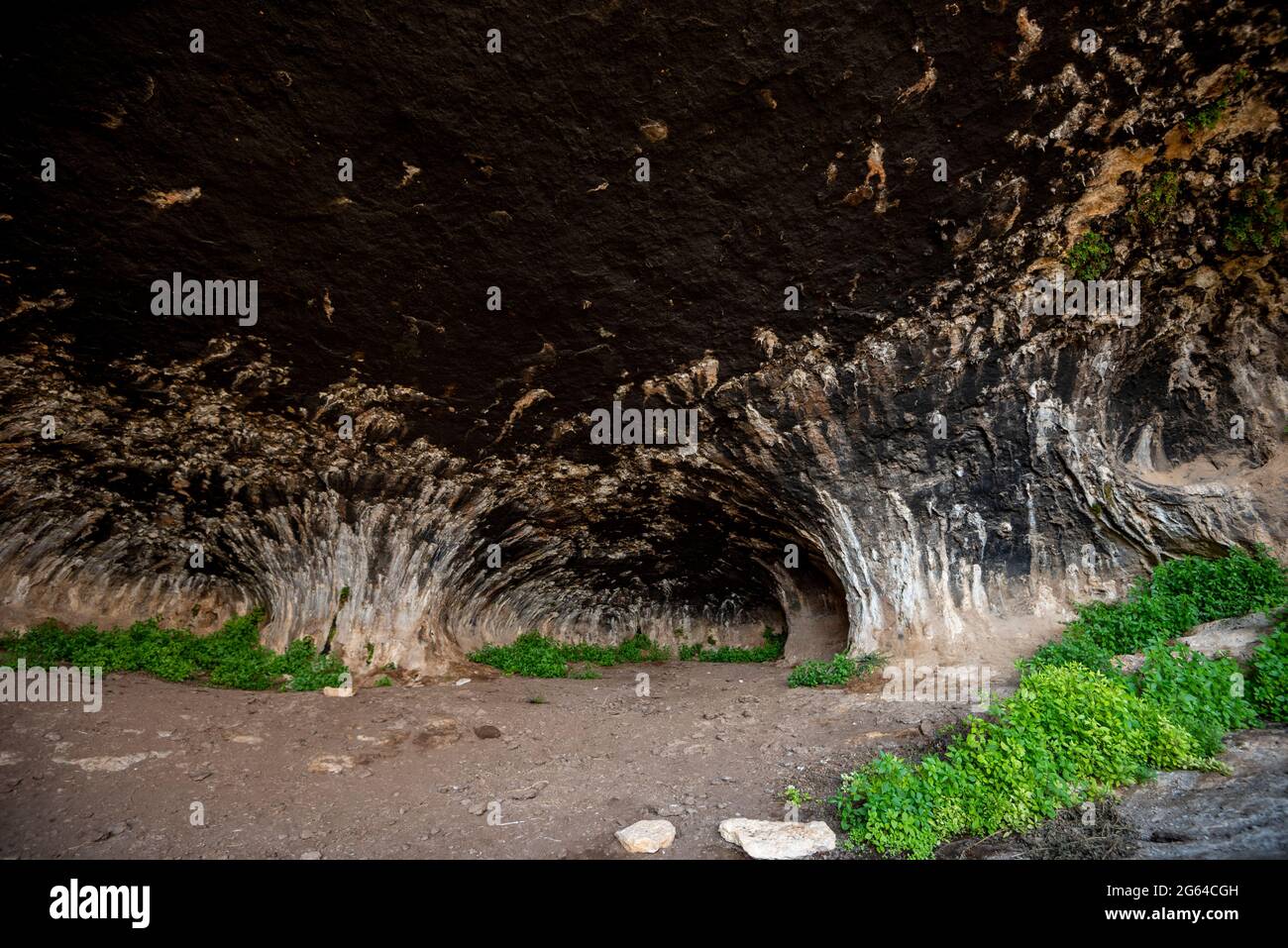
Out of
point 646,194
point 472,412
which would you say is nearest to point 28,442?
point 472,412

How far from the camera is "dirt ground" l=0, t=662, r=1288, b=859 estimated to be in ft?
16.8

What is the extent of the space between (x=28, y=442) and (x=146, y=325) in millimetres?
3633

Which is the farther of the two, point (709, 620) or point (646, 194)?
point (709, 620)

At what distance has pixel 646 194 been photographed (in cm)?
685

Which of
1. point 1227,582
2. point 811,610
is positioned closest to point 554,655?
point 811,610

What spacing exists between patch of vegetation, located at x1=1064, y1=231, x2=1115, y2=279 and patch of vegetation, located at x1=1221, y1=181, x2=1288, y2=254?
4.07 ft

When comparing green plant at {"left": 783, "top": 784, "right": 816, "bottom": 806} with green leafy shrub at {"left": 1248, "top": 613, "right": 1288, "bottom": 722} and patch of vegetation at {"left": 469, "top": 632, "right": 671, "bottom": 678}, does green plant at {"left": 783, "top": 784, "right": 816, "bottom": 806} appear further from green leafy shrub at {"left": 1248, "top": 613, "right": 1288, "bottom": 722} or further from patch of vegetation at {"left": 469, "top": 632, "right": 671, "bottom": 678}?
patch of vegetation at {"left": 469, "top": 632, "right": 671, "bottom": 678}

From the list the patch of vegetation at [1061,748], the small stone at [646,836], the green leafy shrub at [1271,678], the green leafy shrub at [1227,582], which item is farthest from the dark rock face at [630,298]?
the small stone at [646,836]

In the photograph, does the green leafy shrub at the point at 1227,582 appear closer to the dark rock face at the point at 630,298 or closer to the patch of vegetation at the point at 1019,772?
the dark rock face at the point at 630,298

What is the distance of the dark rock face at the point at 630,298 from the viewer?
5586mm

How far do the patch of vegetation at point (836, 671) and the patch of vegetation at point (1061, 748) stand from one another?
12.2 feet

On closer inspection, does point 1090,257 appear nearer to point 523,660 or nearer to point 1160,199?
point 1160,199

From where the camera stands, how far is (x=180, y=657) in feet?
35.3

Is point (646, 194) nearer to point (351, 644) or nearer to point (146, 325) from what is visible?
point (146, 325)
